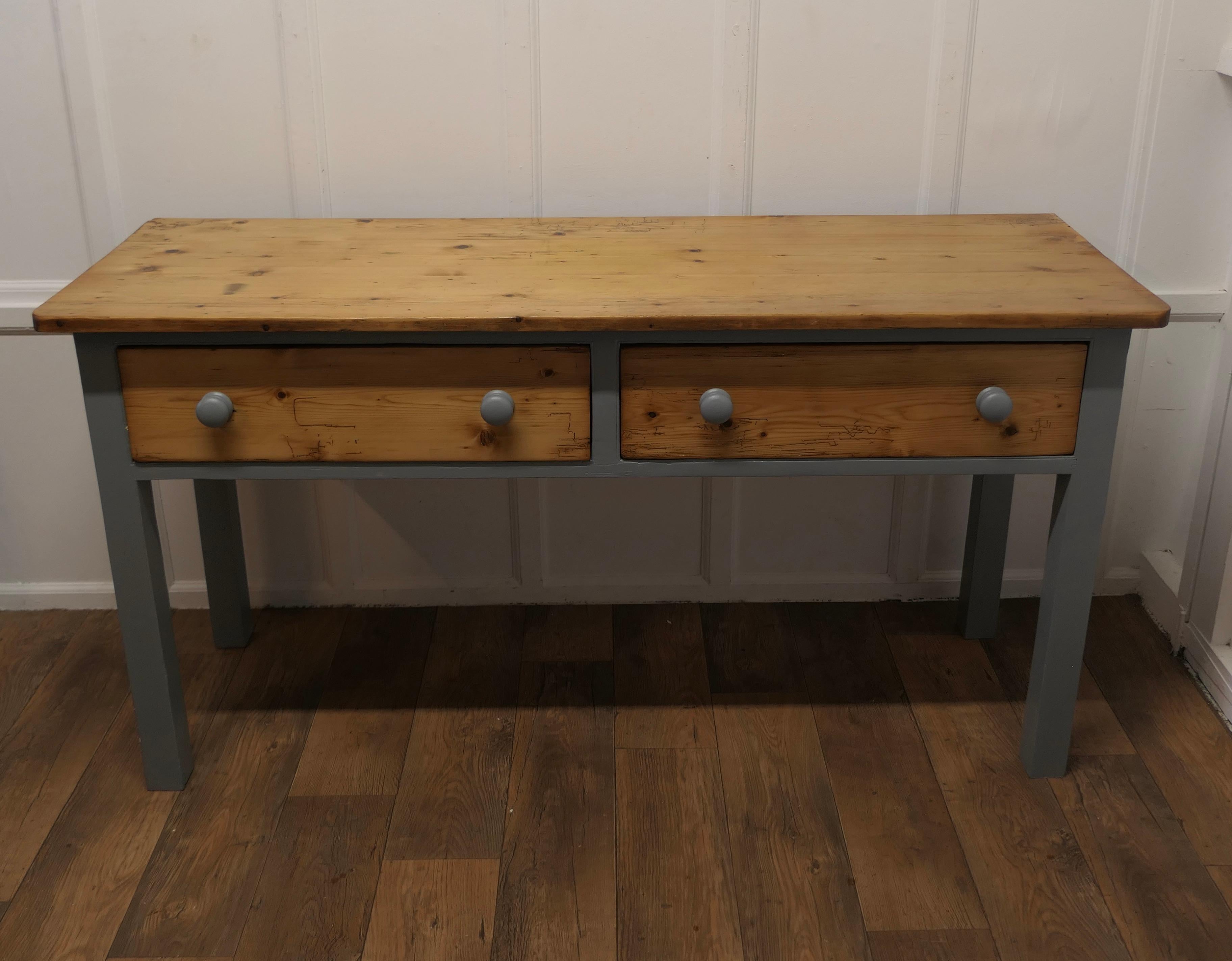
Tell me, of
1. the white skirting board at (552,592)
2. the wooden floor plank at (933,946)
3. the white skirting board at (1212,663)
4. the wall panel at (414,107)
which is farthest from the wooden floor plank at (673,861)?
the wall panel at (414,107)

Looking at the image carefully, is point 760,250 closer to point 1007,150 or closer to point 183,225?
point 1007,150

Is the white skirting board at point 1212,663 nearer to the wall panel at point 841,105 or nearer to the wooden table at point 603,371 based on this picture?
the wooden table at point 603,371

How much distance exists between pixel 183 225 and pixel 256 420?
532mm

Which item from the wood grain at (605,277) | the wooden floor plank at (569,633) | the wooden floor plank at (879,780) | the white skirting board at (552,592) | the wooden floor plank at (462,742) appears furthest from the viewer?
the white skirting board at (552,592)

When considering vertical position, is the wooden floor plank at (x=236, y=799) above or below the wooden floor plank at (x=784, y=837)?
below

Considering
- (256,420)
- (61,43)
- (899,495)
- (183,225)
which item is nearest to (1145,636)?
(899,495)

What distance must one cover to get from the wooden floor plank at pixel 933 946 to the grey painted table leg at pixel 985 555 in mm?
783

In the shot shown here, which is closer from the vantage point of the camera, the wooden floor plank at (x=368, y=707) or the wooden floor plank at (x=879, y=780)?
the wooden floor plank at (x=879, y=780)

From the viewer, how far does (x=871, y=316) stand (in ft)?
5.08

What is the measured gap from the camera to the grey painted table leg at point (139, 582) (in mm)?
1642

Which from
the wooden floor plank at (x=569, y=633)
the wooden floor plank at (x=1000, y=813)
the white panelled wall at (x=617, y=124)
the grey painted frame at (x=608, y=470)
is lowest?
the wooden floor plank at (x=569, y=633)

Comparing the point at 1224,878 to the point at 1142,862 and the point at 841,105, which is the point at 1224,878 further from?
the point at 841,105

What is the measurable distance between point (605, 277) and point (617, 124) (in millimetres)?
513

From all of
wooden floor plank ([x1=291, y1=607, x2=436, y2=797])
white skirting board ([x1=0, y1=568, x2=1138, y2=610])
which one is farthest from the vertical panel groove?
wooden floor plank ([x1=291, y1=607, x2=436, y2=797])
